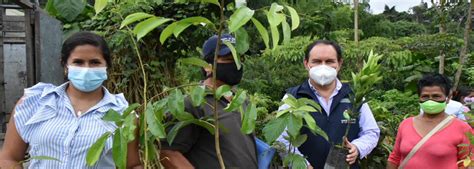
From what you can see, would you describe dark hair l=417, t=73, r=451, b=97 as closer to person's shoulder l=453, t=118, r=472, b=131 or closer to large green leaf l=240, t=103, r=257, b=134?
person's shoulder l=453, t=118, r=472, b=131

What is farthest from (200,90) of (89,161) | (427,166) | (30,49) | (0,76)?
(0,76)

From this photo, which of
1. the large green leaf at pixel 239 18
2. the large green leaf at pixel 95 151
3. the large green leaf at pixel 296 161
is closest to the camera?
the large green leaf at pixel 239 18

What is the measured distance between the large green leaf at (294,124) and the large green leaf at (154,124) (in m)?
0.37

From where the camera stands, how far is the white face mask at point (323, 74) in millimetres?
2754

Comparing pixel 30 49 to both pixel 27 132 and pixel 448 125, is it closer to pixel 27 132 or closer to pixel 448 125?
pixel 27 132

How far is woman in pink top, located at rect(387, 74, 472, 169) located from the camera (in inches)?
121

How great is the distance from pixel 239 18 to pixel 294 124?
44 centimetres

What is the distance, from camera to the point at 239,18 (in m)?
1.34

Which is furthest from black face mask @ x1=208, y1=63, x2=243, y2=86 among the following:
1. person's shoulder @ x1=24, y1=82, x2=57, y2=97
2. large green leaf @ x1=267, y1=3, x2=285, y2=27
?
large green leaf @ x1=267, y1=3, x2=285, y2=27

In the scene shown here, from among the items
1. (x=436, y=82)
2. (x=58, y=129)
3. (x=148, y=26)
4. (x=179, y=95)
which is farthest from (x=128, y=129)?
(x=436, y=82)

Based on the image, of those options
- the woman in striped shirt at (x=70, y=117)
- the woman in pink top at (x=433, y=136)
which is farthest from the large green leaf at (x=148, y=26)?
the woman in pink top at (x=433, y=136)

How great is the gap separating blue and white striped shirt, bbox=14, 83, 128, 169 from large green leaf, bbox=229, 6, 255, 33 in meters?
0.87

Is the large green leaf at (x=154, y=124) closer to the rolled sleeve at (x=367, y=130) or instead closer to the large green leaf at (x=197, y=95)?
the large green leaf at (x=197, y=95)

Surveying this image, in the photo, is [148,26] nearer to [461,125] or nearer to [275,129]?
[275,129]
